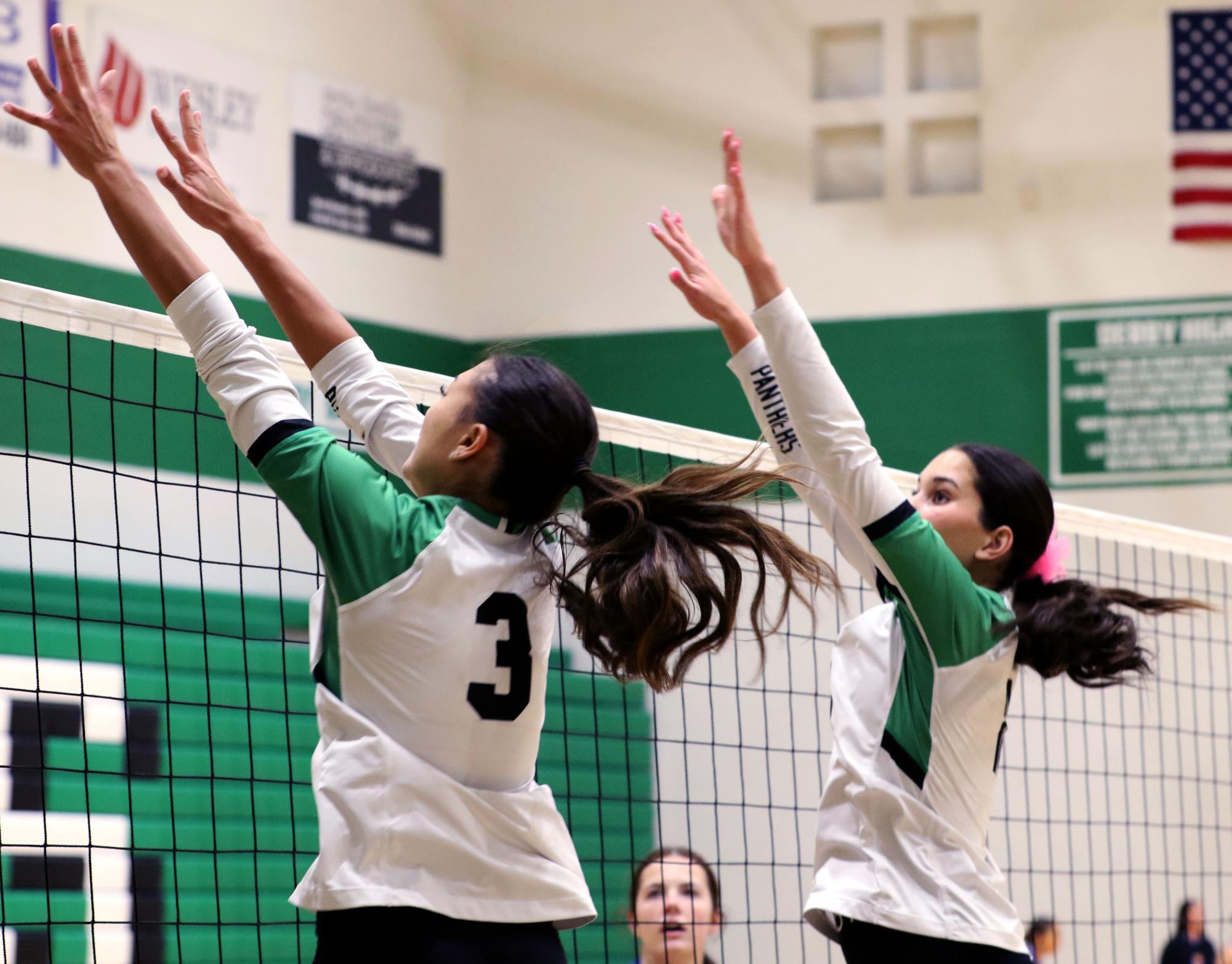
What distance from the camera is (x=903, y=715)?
2.78m

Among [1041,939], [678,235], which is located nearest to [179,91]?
[1041,939]

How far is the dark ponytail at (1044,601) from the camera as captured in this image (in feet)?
9.36

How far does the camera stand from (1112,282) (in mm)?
9227

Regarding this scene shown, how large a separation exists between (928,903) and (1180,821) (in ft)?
20.8

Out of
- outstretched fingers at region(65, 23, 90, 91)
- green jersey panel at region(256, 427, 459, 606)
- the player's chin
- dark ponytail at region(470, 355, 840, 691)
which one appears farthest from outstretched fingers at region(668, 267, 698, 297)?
the player's chin

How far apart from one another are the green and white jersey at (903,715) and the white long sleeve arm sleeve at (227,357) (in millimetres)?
936

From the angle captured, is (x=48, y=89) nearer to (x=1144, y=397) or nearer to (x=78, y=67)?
(x=78, y=67)

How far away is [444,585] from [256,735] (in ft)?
22.1

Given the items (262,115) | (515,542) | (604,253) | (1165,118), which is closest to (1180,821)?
(1165,118)

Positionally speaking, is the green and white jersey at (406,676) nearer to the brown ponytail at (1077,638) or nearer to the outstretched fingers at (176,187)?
the outstretched fingers at (176,187)

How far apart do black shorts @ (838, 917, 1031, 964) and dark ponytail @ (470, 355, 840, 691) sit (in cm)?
71

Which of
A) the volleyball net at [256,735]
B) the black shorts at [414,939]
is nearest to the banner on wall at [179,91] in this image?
the volleyball net at [256,735]

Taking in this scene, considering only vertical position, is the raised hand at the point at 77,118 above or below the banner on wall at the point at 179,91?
below

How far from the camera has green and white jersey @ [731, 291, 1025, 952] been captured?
2.65 meters
